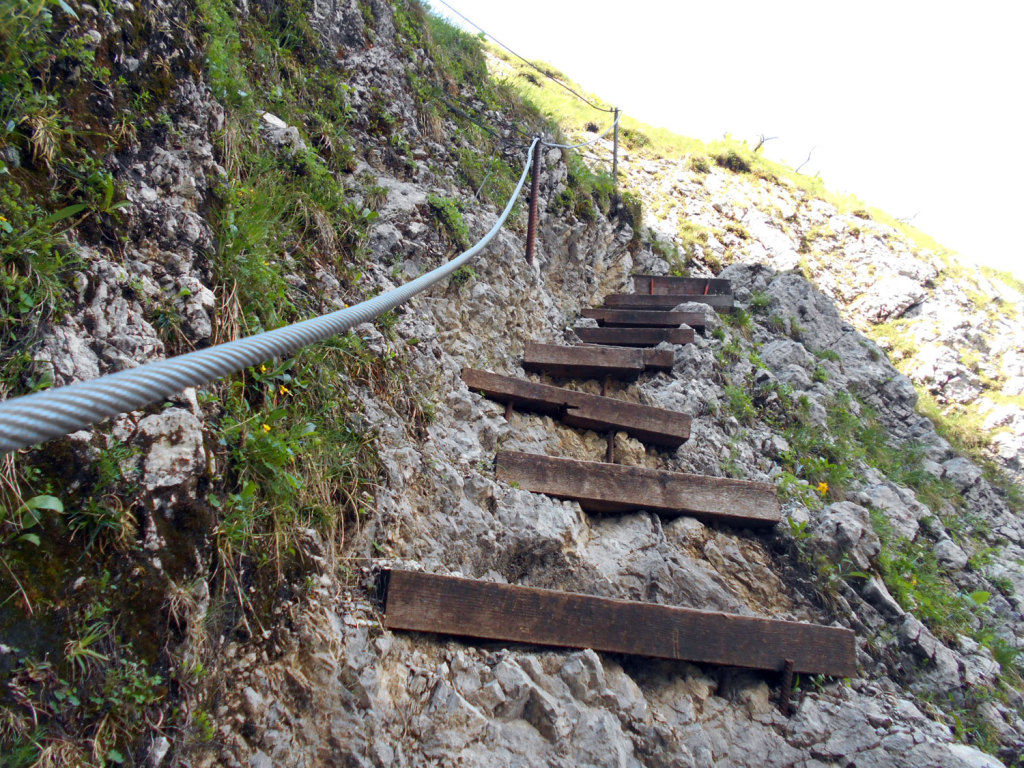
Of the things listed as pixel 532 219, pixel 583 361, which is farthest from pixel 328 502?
pixel 532 219

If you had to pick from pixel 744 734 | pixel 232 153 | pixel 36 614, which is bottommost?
pixel 744 734

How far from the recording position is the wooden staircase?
2.54 metres

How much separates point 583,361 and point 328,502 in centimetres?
276

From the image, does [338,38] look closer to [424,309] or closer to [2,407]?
[424,309]

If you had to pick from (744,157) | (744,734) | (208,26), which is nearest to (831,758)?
(744,734)

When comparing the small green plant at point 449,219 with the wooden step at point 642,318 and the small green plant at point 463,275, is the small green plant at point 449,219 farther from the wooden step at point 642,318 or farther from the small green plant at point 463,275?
the wooden step at point 642,318

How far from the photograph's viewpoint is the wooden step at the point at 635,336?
5574mm

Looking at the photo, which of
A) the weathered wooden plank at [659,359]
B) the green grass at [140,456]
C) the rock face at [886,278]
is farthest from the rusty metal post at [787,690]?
the rock face at [886,278]

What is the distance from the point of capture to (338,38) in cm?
541

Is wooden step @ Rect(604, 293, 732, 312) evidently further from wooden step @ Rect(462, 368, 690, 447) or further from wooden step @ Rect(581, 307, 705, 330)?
wooden step @ Rect(462, 368, 690, 447)

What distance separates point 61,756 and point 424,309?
3.05 metres

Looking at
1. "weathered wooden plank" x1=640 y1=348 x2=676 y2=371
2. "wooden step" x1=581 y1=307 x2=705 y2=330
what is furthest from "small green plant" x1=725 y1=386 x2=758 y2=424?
"wooden step" x1=581 y1=307 x2=705 y2=330

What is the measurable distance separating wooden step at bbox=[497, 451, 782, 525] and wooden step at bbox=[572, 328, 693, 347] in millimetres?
2148

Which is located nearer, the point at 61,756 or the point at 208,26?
the point at 61,756
